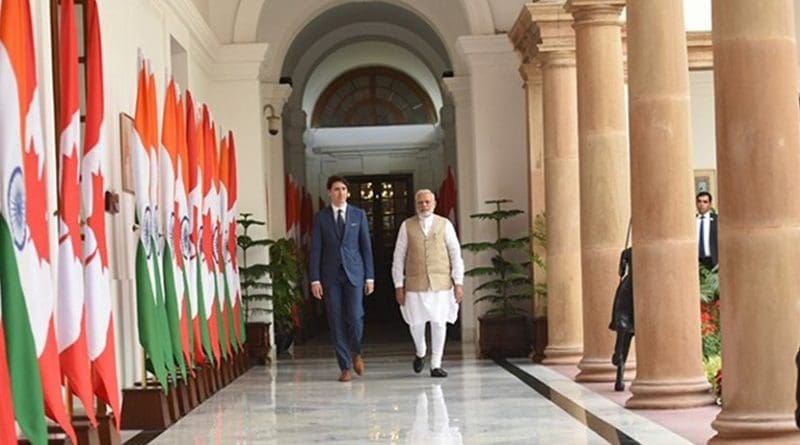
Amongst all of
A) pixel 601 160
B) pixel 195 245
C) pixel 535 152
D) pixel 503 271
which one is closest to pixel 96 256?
pixel 195 245

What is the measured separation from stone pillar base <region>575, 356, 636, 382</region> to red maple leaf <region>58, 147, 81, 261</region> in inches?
230

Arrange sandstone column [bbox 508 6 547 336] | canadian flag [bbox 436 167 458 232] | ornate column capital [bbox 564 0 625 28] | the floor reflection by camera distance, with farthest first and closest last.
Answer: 1. canadian flag [bbox 436 167 458 232]
2. sandstone column [bbox 508 6 547 336]
3. ornate column capital [bbox 564 0 625 28]
4. the floor reflection

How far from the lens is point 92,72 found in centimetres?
795

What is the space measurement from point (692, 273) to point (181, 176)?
392 cm

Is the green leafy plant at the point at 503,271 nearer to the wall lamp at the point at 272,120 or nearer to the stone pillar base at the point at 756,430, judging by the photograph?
the wall lamp at the point at 272,120

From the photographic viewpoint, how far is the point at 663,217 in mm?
9539

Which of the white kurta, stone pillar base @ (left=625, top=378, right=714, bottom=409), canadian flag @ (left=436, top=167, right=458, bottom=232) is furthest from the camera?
canadian flag @ (left=436, top=167, right=458, bottom=232)

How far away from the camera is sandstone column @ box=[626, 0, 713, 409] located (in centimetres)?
943

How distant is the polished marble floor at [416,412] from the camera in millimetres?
8305

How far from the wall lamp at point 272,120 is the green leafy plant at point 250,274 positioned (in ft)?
9.32

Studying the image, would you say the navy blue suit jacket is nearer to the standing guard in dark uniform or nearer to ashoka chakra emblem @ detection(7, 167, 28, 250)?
the standing guard in dark uniform

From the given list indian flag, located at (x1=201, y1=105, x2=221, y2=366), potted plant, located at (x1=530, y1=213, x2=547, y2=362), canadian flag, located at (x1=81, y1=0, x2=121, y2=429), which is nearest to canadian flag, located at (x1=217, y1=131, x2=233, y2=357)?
indian flag, located at (x1=201, y1=105, x2=221, y2=366)

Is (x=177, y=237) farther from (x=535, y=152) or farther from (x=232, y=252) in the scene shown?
(x=535, y=152)

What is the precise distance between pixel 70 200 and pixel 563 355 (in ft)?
27.7
